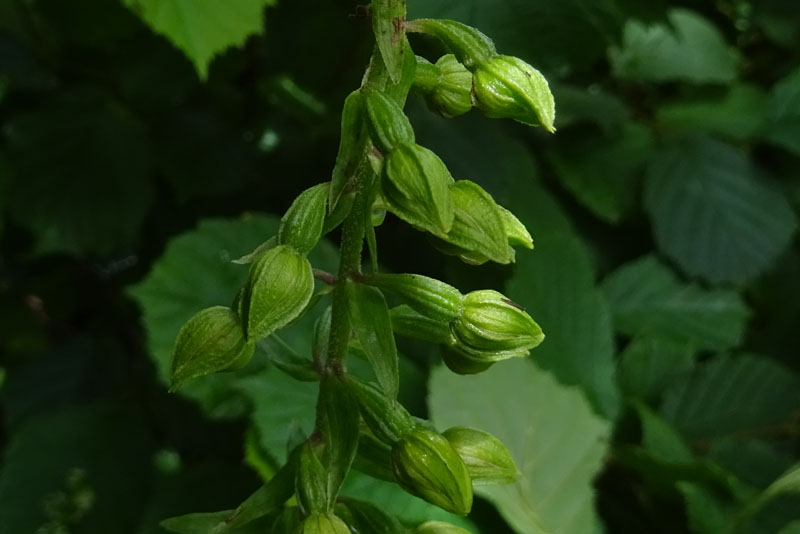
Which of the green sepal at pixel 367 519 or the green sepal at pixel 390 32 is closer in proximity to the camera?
the green sepal at pixel 390 32

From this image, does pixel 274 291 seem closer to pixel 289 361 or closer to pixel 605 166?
pixel 289 361

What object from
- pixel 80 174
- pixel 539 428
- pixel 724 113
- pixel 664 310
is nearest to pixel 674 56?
pixel 724 113

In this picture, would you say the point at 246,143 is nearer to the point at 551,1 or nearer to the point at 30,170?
the point at 30,170

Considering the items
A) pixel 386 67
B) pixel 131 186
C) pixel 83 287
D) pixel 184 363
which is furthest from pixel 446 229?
pixel 83 287

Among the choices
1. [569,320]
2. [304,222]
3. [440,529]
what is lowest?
[569,320]

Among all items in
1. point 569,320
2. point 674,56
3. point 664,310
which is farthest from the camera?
point 674,56

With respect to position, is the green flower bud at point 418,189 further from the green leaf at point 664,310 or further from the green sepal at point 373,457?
the green leaf at point 664,310

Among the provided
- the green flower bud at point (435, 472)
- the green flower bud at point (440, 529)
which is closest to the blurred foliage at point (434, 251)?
the green flower bud at point (440, 529)
